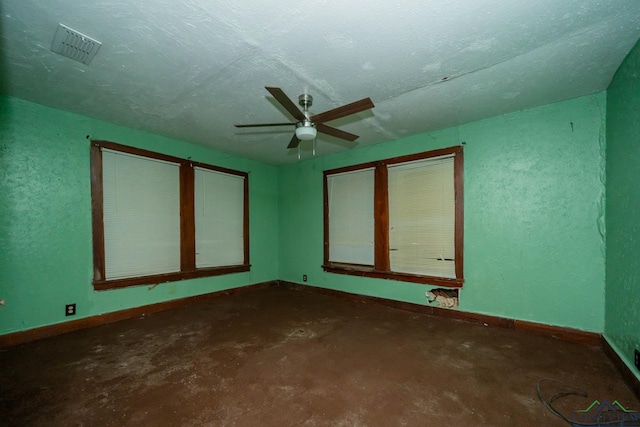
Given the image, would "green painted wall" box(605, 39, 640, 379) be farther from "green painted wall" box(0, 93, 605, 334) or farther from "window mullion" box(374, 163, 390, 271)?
"window mullion" box(374, 163, 390, 271)

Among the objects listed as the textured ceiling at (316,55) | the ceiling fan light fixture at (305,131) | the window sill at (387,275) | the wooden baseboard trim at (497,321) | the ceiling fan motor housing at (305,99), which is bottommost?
the wooden baseboard trim at (497,321)

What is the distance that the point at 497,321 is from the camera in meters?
3.23

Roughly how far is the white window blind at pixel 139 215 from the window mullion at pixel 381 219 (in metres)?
3.30

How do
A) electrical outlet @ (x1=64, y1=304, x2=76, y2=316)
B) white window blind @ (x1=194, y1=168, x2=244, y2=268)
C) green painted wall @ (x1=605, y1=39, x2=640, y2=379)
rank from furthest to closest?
1. white window blind @ (x1=194, y1=168, x2=244, y2=268)
2. electrical outlet @ (x1=64, y1=304, x2=76, y2=316)
3. green painted wall @ (x1=605, y1=39, x2=640, y2=379)

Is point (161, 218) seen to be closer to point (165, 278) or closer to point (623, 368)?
point (165, 278)

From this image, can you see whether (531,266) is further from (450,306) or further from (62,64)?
(62,64)

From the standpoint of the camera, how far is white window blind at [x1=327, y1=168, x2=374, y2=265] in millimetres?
4504

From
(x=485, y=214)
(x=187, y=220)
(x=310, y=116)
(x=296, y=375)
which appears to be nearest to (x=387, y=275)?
(x=485, y=214)

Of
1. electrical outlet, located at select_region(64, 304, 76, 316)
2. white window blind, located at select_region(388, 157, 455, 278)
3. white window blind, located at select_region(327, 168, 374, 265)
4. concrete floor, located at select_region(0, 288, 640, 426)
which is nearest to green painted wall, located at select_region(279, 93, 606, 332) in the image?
white window blind, located at select_region(388, 157, 455, 278)

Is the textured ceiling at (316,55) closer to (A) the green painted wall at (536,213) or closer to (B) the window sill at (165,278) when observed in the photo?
(A) the green painted wall at (536,213)

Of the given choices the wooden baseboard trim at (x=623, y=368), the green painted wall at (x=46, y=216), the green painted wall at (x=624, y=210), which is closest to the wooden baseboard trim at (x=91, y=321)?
the green painted wall at (x=46, y=216)

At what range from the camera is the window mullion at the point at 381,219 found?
4.23m

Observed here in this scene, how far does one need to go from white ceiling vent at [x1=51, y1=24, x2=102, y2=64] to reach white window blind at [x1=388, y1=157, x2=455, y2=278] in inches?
149

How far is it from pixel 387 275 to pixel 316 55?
330cm
